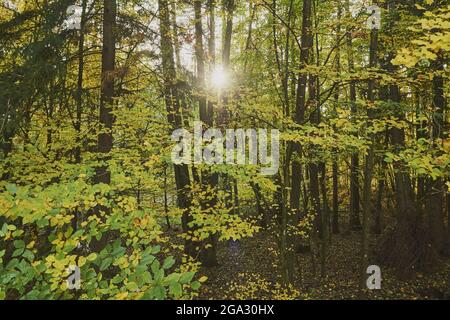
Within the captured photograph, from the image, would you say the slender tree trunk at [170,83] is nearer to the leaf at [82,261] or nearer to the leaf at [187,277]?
the leaf at [82,261]

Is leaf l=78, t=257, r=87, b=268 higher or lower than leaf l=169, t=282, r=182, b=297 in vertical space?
higher

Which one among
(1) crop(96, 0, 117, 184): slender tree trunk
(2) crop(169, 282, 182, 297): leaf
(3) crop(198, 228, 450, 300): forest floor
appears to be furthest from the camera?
(3) crop(198, 228, 450, 300): forest floor

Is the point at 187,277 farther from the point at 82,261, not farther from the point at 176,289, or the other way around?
the point at 82,261

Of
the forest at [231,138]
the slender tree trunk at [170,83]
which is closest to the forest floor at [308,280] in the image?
the forest at [231,138]

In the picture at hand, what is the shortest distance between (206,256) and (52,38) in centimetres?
893

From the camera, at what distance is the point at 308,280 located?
1161cm

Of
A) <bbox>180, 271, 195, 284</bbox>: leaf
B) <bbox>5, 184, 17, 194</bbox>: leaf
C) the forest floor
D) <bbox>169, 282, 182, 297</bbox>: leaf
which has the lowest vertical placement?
the forest floor

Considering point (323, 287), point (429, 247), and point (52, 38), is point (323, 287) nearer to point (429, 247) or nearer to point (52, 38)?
point (429, 247)

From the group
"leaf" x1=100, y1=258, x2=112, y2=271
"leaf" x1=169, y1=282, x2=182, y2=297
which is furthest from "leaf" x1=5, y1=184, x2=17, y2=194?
"leaf" x1=169, y1=282, x2=182, y2=297

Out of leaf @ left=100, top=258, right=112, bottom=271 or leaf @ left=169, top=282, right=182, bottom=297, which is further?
leaf @ left=100, top=258, right=112, bottom=271

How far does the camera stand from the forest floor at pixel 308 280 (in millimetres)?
9859

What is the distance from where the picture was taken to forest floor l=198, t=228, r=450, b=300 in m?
9.86

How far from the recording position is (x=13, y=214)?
3.49 meters

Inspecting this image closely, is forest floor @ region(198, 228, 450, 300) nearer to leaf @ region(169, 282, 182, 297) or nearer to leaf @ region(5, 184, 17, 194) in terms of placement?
leaf @ region(169, 282, 182, 297)
